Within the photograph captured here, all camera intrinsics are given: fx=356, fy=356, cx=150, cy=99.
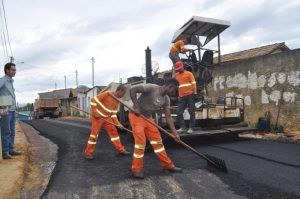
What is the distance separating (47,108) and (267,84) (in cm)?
2830

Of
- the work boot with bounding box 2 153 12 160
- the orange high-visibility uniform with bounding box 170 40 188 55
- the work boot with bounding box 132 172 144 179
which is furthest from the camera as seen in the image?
the orange high-visibility uniform with bounding box 170 40 188 55

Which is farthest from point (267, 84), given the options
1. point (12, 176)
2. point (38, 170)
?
point (12, 176)

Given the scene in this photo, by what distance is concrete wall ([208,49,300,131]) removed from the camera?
10.5m

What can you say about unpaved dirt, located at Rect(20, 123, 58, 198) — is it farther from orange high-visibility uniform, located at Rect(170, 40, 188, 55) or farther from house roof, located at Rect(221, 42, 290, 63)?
house roof, located at Rect(221, 42, 290, 63)

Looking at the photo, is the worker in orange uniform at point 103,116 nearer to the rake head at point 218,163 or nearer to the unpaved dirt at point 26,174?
the unpaved dirt at point 26,174

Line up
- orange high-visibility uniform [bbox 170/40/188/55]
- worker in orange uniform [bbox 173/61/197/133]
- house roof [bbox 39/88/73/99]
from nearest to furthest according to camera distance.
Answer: worker in orange uniform [bbox 173/61/197/133], orange high-visibility uniform [bbox 170/40/188/55], house roof [bbox 39/88/73/99]

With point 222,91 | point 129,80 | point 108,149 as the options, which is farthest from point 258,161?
point 222,91

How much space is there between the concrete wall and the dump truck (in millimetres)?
25739

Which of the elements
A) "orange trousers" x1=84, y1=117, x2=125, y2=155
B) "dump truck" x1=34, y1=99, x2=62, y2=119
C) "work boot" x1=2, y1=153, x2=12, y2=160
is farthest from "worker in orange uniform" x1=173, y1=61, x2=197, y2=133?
"dump truck" x1=34, y1=99, x2=62, y2=119

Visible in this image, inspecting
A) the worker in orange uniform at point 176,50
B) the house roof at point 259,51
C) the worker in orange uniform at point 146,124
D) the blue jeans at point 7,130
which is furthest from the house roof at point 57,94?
the worker in orange uniform at point 146,124

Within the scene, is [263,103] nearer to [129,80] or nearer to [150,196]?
[129,80]

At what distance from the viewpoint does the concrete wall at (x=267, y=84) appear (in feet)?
34.6

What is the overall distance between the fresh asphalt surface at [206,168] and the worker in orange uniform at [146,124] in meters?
0.20

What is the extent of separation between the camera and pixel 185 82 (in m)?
7.54
